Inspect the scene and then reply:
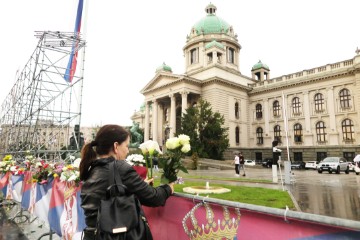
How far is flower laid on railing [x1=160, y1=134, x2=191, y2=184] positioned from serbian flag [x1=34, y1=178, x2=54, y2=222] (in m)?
4.08

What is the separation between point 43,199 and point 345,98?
1717 inches

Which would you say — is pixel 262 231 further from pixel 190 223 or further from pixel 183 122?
pixel 183 122

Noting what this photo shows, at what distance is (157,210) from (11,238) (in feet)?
16.8

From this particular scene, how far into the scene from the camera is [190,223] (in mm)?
2746

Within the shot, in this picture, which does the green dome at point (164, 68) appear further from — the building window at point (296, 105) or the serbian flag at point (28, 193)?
the serbian flag at point (28, 193)

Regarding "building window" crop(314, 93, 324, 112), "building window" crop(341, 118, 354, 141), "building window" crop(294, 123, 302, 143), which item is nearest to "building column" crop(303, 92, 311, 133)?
"building window" crop(314, 93, 324, 112)

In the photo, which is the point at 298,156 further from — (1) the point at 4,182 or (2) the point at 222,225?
(2) the point at 222,225

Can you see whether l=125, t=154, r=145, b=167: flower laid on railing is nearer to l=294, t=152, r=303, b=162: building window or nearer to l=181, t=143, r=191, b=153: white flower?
l=181, t=143, r=191, b=153: white flower

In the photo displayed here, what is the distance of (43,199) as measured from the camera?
643 centimetres

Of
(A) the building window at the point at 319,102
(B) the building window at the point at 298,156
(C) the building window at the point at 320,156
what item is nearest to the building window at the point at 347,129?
(C) the building window at the point at 320,156

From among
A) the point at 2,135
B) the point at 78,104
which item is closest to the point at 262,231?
the point at 78,104

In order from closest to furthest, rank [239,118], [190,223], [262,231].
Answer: [262,231] → [190,223] → [239,118]

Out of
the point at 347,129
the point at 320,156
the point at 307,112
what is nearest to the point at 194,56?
the point at 307,112

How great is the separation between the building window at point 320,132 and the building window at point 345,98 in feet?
13.1
